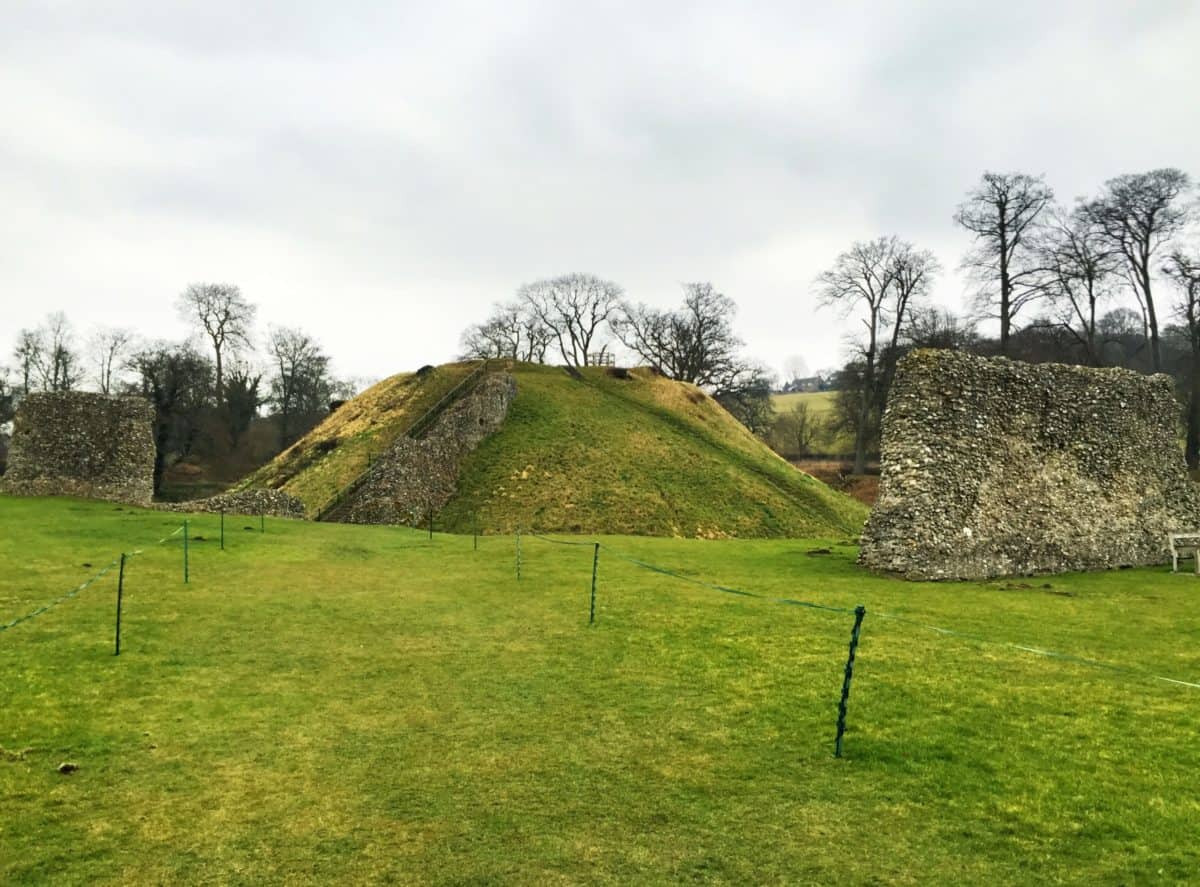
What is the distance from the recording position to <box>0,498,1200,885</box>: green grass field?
546 cm

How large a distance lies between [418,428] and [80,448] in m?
16.9

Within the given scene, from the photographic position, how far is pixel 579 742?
778 centimetres

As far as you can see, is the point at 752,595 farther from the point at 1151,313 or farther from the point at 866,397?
the point at 866,397

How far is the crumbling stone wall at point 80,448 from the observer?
28625mm

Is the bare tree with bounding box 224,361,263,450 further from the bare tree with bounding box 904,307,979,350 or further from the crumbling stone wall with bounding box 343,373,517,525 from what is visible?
the bare tree with bounding box 904,307,979,350

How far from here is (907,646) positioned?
1162 centimetres

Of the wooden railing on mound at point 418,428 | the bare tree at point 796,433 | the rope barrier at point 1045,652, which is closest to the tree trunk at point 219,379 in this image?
the wooden railing on mound at point 418,428

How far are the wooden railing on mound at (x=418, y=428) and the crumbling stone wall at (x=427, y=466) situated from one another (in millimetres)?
447

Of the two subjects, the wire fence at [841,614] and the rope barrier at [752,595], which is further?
the rope barrier at [752,595]

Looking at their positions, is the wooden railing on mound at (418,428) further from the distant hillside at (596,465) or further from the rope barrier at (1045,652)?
the rope barrier at (1045,652)

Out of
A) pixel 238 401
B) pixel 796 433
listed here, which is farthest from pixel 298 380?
pixel 796 433

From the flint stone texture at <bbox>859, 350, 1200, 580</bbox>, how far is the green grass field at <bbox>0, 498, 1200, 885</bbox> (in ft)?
15.7

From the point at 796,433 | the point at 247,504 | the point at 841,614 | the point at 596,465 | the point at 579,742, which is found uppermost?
the point at 796,433

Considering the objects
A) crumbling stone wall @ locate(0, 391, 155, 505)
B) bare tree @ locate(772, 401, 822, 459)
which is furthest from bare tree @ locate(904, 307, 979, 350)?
crumbling stone wall @ locate(0, 391, 155, 505)
